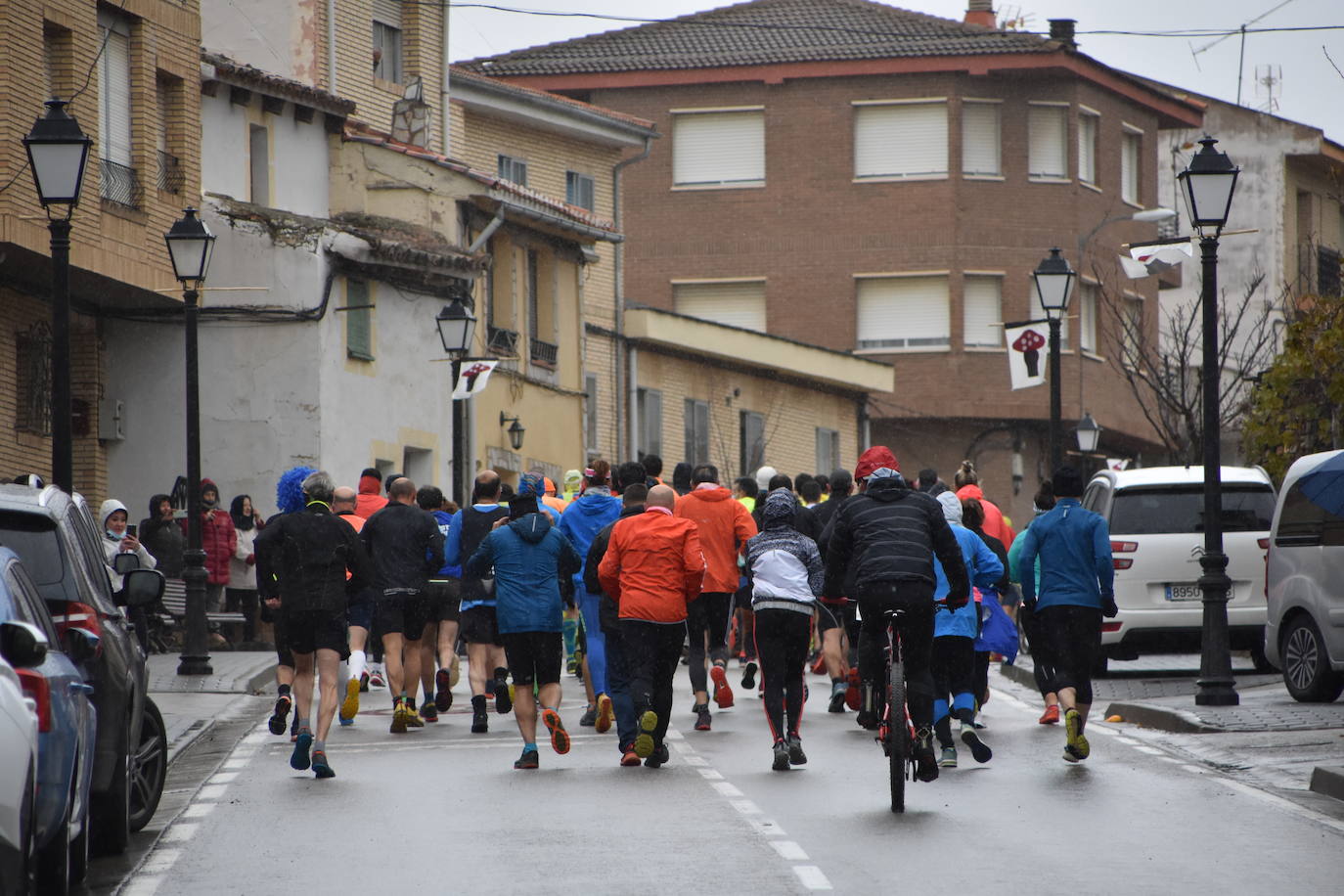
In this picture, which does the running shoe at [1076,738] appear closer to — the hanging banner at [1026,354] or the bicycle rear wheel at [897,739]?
the bicycle rear wheel at [897,739]

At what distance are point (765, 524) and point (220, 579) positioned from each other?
13369 mm

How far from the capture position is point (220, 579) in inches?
1117

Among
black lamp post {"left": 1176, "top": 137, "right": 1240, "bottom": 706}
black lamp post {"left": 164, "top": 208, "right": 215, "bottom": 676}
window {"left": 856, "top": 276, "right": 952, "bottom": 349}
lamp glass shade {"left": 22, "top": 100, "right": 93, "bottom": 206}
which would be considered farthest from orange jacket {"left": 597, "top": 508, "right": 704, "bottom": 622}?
window {"left": 856, "top": 276, "right": 952, "bottom": 349}

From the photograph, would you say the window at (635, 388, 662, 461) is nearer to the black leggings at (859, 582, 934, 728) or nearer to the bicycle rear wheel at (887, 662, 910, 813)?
the black leggings at (859, 582, 934, 728)

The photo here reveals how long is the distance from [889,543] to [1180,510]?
10.9 metres

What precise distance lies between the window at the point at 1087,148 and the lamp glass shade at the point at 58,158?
40925 mm

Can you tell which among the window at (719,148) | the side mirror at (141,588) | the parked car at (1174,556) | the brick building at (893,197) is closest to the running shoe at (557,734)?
the side mirror at (141,588)

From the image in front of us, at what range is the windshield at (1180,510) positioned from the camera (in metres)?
23.7

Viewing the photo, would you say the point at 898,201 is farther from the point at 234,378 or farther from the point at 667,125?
the point at 234,378

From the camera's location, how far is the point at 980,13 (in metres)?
64.0

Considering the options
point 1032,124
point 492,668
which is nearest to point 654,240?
point 1032,124

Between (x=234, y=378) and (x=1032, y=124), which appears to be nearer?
(x=234, y=378)

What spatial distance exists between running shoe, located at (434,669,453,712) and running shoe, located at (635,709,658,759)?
4611 millimetres

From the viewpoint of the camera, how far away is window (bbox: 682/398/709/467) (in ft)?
165
